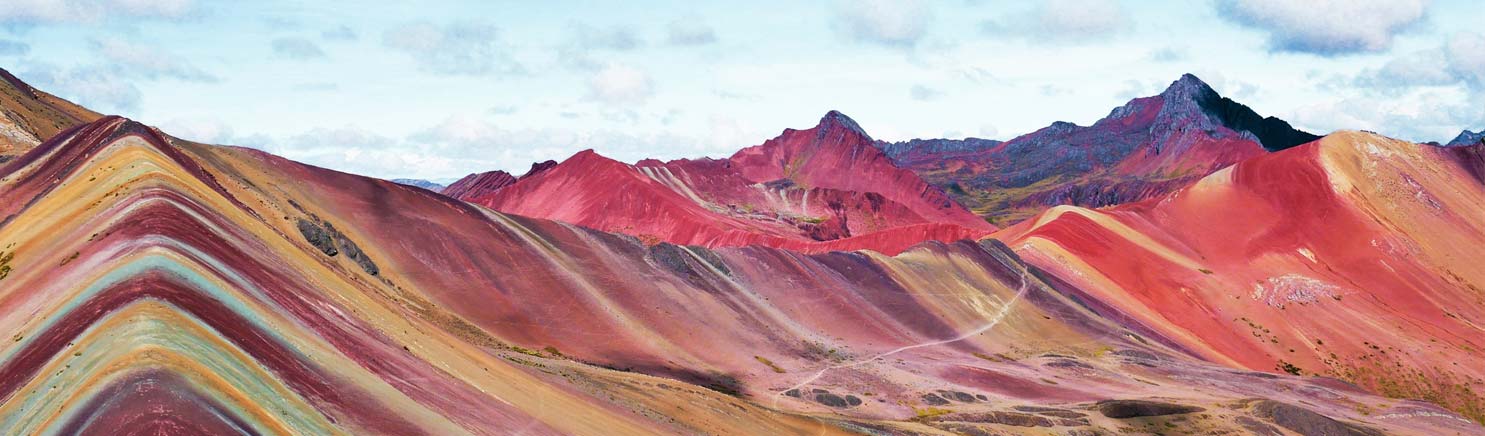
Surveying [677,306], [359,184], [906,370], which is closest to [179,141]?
[359,184]

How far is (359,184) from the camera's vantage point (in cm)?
7762

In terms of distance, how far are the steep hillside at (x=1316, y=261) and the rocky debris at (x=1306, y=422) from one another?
30.0 m

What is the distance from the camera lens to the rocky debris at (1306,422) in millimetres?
68375

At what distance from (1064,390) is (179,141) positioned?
5838 centimetres

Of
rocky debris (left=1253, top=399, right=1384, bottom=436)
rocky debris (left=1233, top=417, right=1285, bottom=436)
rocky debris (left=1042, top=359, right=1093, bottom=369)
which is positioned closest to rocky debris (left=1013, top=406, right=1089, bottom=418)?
rocky debris (left=1233, top=417, right=1285, bottom=436)

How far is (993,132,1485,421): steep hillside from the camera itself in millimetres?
106562

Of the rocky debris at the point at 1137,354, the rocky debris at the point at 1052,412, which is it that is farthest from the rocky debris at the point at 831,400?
the rocky debris at the point at 1137,354

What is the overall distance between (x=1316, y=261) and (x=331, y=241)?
106 metres

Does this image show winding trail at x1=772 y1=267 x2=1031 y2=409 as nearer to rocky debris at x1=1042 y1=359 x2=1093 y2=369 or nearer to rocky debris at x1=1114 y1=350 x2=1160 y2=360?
rocky debris at x1=1042 y1=359 x2=1093 y2=369

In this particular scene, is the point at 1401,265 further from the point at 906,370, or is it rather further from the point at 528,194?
the point at 528,194

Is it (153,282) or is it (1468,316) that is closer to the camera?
(153,282)

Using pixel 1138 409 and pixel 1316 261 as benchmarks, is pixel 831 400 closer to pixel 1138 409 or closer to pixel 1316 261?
pixel 1138 409

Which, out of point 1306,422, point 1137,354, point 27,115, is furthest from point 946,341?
point 27,115

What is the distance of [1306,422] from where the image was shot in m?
69.0
